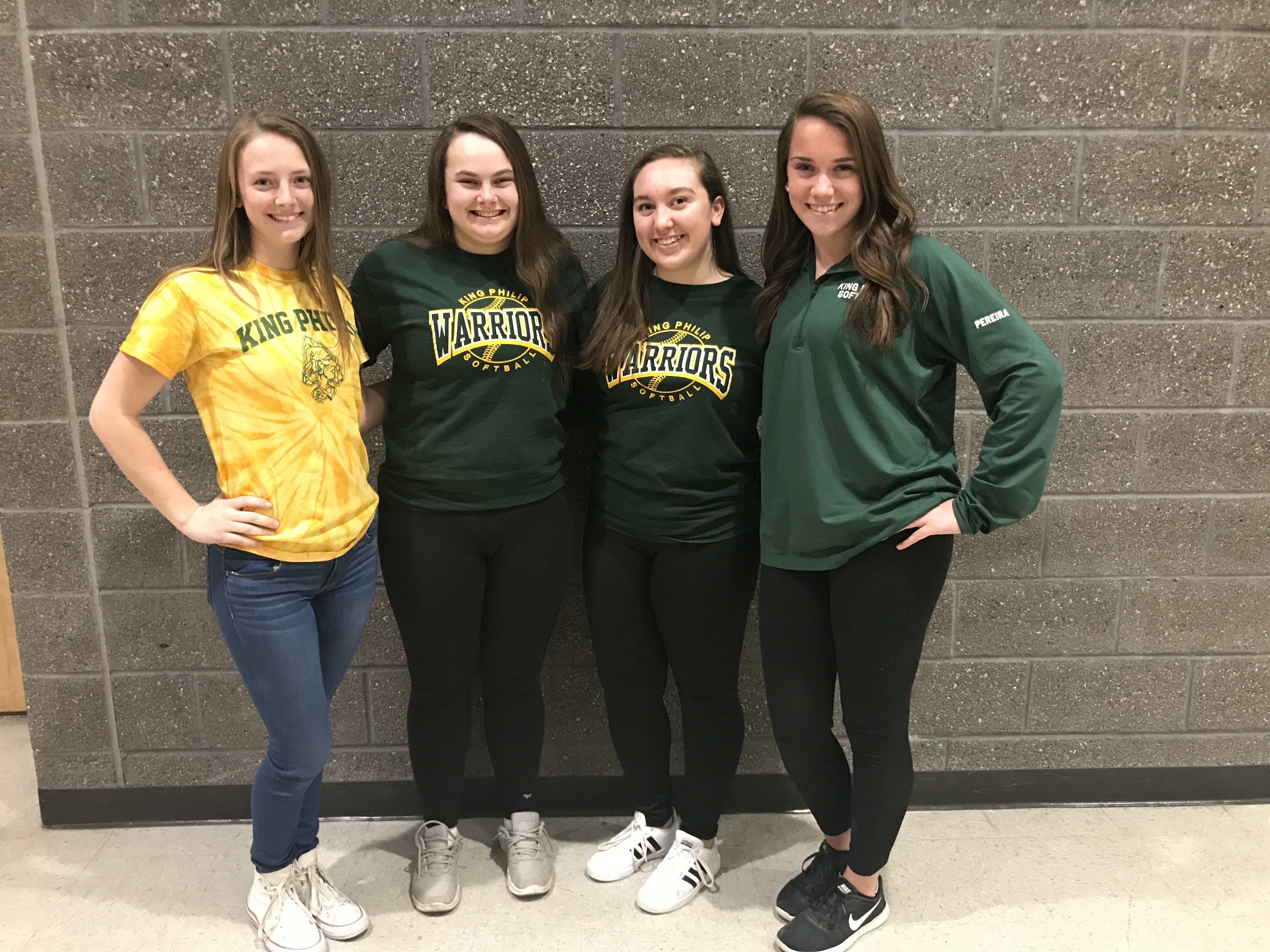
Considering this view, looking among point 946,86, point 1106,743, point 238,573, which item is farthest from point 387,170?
point 1106,743

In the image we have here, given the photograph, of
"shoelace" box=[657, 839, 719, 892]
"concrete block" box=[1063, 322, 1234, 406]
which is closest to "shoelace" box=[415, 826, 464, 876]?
"shoelace" box=[657, 839, 719, 892]

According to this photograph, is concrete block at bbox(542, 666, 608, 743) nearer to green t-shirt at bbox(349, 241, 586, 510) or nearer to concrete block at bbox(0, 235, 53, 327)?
green t-shirt at bbox(349, 241, 586, 510)

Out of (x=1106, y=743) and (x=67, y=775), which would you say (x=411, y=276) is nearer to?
(x=67, y=775)

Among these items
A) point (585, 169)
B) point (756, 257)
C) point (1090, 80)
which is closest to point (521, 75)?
point (585, 169)

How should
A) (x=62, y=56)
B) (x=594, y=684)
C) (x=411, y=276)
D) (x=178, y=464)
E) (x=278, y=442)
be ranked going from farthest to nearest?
(x=594, y=684) → (x=178, y=464) → (x=62, y=56) → (x=411, y=276) → (x=278, y=442)

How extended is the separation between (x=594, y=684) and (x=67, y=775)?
135 cm

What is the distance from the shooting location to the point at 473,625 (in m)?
1.93

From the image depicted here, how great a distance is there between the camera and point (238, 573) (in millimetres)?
1674

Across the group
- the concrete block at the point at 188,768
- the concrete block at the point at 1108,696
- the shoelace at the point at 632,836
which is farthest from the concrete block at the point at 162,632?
the concrete block at the point at 1108,696

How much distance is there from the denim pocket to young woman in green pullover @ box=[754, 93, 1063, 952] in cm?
94

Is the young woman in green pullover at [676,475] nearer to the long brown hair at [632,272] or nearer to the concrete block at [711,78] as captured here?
the long brown hair at [632,272]

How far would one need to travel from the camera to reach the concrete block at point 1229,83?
2.09 meters

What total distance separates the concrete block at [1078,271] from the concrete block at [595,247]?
0.89 m

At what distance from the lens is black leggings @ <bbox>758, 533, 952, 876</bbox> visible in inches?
67.7
